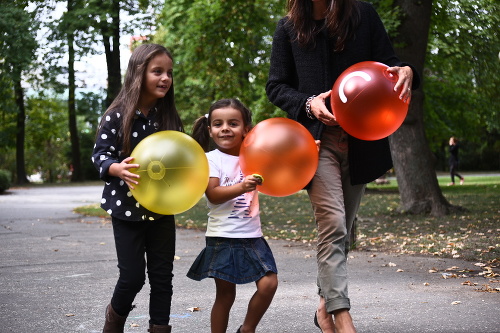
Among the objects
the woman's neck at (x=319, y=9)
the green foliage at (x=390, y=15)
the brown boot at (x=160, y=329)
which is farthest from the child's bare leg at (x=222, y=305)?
the green foliage at (x=390, y=15)

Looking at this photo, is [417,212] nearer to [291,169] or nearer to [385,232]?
[385,232]

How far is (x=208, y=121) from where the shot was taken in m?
3.89

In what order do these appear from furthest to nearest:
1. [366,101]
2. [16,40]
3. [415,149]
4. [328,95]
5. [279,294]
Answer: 1. [16,40]
2. [415,149]
3. [279,294]
4. [328,95]
5. [366,101]

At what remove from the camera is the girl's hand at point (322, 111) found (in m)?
3.55

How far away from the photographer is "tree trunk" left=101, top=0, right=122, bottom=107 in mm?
14442

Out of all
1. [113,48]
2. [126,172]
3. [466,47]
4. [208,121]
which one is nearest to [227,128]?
[208,121]

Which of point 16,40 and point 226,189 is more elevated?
point 16,40

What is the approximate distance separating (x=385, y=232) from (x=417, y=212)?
2545 millimetres

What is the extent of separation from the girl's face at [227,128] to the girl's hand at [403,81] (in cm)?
84

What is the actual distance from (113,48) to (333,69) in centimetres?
1331

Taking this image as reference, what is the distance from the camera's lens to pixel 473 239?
903cm

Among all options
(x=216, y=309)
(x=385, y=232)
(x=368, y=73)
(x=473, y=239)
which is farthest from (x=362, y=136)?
(x=385, y=232)

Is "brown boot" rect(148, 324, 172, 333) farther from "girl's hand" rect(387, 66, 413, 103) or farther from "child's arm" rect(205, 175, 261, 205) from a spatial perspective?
"girl's hand" rect(387, 66, 413, 103)

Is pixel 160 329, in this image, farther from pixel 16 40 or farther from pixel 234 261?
pixel 16 40
